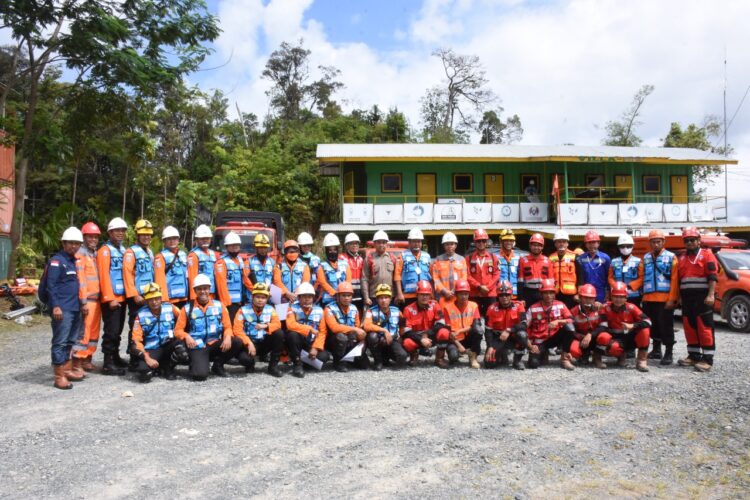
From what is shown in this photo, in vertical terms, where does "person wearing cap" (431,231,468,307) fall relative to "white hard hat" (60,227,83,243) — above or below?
below

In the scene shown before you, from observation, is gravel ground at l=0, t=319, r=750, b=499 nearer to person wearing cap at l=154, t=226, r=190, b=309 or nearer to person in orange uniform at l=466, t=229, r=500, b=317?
person wearing cap at l=154, t=226, r=190, b=309

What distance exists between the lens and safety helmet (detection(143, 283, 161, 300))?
7.21m

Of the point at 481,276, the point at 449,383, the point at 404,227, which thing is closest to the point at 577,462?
the point at 449,383

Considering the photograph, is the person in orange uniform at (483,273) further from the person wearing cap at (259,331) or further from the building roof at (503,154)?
the building roof at (503,154)

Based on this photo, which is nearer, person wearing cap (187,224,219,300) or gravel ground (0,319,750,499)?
gravel ground (0,319,750,499)

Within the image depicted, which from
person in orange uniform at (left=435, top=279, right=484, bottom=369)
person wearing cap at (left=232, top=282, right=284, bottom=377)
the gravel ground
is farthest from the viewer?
person in orange uniform at (left=435, top=279, right=484, bottom=369)

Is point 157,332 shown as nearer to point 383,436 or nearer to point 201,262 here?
point 201,262

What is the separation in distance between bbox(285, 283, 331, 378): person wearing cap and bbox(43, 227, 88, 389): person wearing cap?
2566 mm

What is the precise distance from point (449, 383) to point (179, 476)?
141 inches

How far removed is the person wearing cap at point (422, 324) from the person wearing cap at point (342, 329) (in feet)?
2.09

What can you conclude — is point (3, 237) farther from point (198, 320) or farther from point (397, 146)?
point (397, 146)

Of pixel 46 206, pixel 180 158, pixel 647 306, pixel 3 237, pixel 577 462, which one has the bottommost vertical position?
Answer: pixel 577 462

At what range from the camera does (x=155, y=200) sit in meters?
30.2

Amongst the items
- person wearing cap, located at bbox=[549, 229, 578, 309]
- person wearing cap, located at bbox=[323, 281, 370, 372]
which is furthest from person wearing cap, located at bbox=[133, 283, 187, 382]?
person wearing cap, located at bbox=[549, 229, 578, 309]
